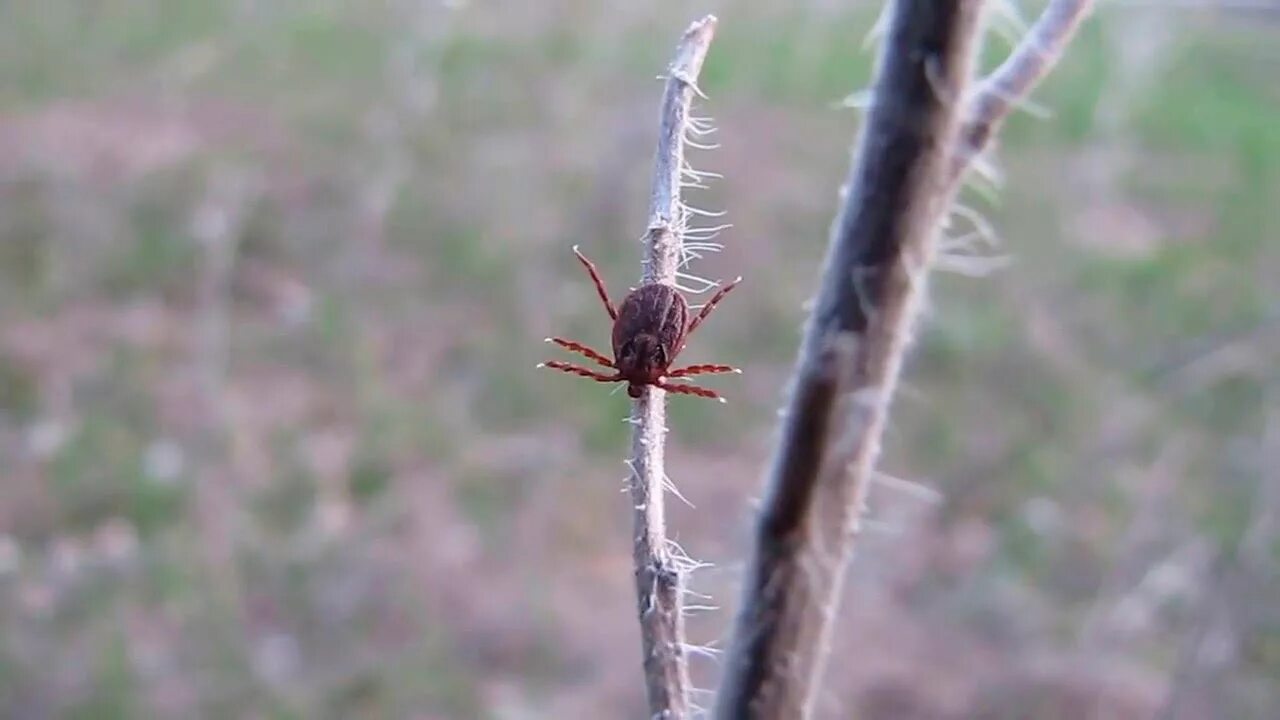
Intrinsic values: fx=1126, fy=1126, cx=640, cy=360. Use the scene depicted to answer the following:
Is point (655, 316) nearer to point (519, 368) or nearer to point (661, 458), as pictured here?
point (661, 458)

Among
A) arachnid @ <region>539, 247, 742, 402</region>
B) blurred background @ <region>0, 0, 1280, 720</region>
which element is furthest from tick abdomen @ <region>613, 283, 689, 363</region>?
blurred background @ <region>0, 0, 1280, 720</region>

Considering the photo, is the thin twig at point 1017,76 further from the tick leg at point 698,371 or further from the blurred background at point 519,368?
the blurred background at point 519,368

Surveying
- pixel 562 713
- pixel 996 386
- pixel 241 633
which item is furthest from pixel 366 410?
pixel 996 386

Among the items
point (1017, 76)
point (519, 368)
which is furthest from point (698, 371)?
point (519, 368)

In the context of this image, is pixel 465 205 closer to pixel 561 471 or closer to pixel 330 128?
pixel 330 128

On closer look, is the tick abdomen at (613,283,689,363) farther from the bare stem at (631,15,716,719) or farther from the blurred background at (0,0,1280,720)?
the blurred background at (0,0,1280,720)

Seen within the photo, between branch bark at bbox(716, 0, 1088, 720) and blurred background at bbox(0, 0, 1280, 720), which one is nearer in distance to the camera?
branch bark at bbox(716, 0, 1088, 720)

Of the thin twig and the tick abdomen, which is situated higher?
the thin twig
